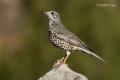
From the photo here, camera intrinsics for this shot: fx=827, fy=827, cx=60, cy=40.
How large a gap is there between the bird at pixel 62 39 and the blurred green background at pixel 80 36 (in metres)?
5.03

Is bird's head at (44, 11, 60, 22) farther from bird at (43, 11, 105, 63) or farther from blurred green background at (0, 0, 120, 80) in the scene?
blurred green background at (0, 0, 120, 80)

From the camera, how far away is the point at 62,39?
46.9 ft

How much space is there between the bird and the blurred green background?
16.5 ft

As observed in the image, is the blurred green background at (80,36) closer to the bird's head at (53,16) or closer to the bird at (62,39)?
the bird at (62,39)

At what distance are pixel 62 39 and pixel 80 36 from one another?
653 cm

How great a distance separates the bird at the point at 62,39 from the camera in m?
14.1

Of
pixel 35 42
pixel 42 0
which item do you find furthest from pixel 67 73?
pixel 42 0

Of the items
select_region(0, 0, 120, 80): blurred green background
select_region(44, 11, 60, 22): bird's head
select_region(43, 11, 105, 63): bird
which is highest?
select_region(44, 11, 60, 22): bird's head

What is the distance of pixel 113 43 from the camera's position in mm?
21047

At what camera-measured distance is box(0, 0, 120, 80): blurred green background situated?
781 inches

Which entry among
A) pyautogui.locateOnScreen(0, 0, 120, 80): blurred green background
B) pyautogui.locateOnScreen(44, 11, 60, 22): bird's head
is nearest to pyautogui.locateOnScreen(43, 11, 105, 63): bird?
pyautogui.locateOnScreen(44, 11, 60, 22): bird's head

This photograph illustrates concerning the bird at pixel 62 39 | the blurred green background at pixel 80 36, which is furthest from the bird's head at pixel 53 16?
the blurred green background at pixel 80 36

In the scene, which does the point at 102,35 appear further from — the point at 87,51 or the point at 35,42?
the point at 87,51

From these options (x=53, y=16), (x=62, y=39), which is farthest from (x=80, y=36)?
(x=53, y=16)
